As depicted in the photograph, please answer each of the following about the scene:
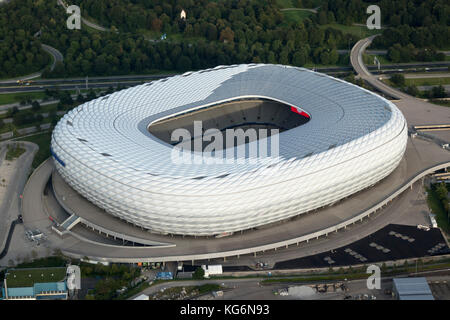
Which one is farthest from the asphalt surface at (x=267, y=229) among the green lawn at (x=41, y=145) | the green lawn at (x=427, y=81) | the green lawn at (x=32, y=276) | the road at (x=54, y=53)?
the road at (x=54, y=53)

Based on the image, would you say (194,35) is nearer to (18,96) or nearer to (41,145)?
(18,96)

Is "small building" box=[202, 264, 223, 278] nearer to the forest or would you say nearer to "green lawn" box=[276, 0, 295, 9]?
the forest

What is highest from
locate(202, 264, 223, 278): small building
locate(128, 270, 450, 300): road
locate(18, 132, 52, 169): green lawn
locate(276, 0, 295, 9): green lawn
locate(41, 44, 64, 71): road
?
locate(276, 0, 295, 9): green lawn

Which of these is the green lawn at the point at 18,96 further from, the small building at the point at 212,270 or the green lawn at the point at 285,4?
the green lawn at the point at 285,4

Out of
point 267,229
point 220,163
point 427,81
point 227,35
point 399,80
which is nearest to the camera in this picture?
point 220,163

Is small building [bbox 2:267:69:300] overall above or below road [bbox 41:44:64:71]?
below

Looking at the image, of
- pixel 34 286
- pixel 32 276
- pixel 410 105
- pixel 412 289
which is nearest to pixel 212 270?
pixel 34 286

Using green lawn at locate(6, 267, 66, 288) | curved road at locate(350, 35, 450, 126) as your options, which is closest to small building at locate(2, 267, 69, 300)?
green lawn at locate(6, 267, 66, 288)

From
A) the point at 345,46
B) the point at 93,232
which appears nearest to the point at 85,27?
the point at 345,46
